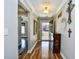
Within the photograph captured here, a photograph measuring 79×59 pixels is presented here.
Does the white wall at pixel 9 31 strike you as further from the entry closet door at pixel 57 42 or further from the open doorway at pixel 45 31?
the open doorway at pixel 45 31

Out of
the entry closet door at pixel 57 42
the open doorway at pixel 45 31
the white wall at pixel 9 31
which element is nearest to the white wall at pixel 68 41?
the entry closet door at pixel 57 42

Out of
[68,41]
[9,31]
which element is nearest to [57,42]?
[68,41]

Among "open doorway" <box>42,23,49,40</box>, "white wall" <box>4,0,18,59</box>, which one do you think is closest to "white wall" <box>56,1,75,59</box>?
"white wall" <box>4,0,18,59</box>

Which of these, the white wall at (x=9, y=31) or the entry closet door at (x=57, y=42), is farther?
the entry closet door at (x=57, y=42)

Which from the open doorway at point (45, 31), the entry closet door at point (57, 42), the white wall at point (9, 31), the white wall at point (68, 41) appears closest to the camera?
the white wall at point (9, 31)

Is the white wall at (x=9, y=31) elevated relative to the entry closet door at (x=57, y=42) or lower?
elevated

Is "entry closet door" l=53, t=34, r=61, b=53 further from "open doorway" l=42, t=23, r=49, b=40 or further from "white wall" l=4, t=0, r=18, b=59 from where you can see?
"open doorway" l=42, t=23, r=49, b=40

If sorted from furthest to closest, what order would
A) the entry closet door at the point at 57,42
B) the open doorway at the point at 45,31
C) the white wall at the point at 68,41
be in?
the open doorway at the point at 45,31
the entry closet door at the point at 57,42
the white wall at the point at 68,41

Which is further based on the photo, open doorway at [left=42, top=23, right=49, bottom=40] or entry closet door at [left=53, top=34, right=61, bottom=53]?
open doorway at [left=42, top=23, right=49, bottom=40]

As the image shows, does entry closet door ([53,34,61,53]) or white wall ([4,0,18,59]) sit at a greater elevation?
white wall ([4,0,18,59])
